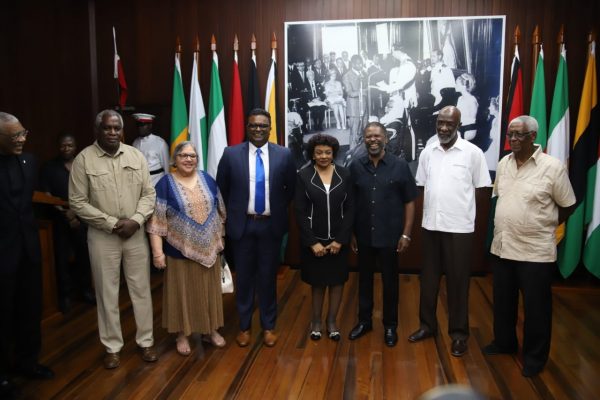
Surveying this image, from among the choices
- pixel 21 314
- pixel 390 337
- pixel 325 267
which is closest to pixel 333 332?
pixel 390 337

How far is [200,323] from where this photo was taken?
298cm

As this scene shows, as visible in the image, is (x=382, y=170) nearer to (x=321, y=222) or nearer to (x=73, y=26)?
(x=321, y=222)

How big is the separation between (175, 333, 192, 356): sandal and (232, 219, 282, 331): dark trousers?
37 cm

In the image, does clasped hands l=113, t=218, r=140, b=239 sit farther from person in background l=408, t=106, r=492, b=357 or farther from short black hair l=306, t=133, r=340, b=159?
person in background l=408, t=106, r=492, b=357

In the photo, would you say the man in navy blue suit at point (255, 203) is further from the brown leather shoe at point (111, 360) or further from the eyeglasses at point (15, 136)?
the eyeglasses at point (15, 136)

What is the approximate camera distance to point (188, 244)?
2830 millimetres

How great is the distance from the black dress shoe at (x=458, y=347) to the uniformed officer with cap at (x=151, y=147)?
317 cm

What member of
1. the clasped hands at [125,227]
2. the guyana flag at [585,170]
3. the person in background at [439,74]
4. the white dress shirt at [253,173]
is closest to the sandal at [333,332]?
the white dress shirt at [253,173]

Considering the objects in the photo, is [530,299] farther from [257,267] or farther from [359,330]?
[257,267]

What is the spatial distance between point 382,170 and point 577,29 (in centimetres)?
294

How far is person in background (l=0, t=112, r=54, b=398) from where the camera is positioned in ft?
7.82

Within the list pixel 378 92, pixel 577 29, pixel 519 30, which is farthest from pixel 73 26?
pixel 577 29

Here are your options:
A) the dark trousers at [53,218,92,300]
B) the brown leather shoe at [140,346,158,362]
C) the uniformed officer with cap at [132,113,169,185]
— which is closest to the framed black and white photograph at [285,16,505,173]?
the uniformed officer with cap at [132,113,169,185]

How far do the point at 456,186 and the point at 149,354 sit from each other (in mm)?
2202
